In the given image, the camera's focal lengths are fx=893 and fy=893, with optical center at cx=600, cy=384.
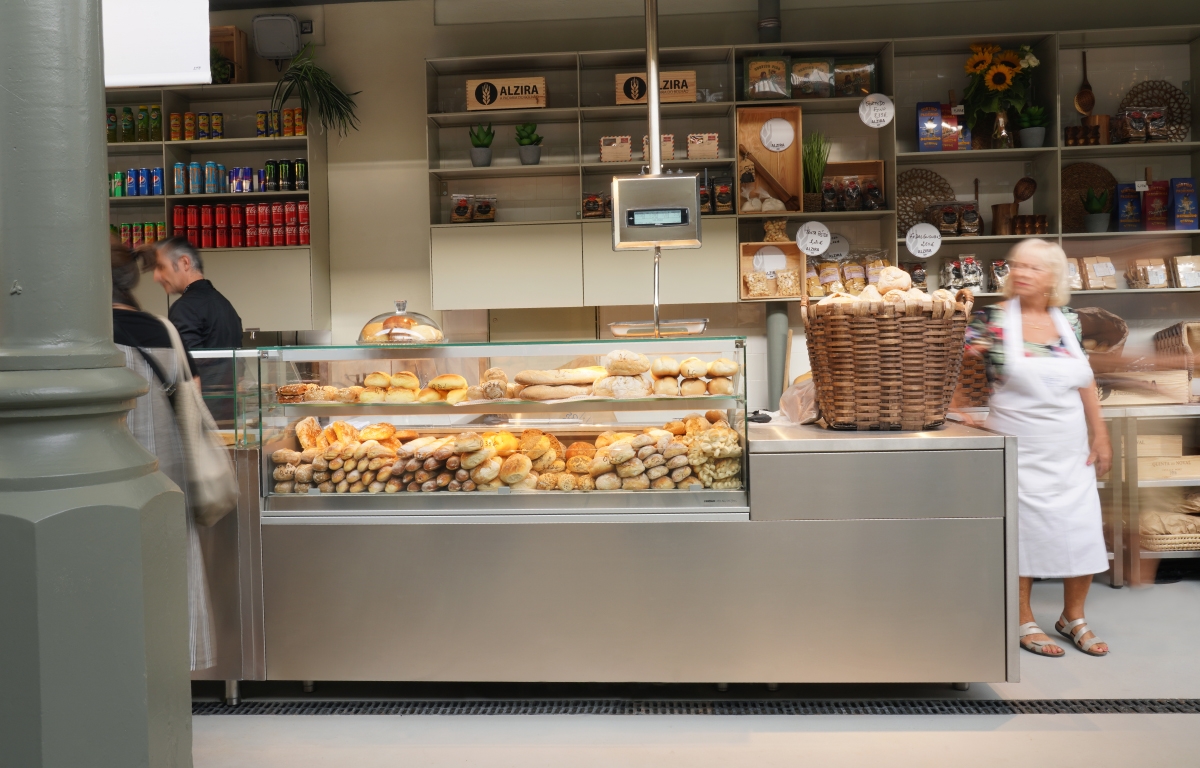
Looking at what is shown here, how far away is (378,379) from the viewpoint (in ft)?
8.58

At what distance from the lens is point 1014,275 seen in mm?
2904

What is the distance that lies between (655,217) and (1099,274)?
2.88 m

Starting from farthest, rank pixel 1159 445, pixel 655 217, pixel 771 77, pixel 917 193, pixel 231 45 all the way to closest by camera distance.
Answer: pixel 231 45 < pixel 917 193 < pixel 771 77 < pixel 1159 445 < pixel 655 217

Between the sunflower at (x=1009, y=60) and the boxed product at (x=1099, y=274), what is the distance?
3.54ft

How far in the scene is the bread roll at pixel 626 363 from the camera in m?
2.50

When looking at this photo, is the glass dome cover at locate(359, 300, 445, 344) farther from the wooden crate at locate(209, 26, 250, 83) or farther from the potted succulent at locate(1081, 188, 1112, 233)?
the potted succulent at locate(1081, 188, 1112, 233)

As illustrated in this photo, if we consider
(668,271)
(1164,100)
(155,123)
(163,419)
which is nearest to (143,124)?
(155,123)

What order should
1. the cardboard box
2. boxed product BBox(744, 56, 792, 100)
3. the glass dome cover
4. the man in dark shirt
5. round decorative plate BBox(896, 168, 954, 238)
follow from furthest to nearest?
round decorative plate BBox(896, 168, 954, 238) < boxed product BBox(744, 56, 792, 100) < the cardboard box < the man in dark shirt < the glass dome cover

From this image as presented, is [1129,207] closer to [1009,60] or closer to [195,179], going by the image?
[1009,60]

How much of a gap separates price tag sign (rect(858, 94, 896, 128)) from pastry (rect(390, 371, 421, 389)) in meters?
A: 3.10

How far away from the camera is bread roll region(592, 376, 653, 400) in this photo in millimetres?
2480

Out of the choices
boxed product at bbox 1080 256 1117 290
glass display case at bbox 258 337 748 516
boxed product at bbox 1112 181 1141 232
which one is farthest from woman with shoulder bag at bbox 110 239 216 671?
boxed product at bbox 1112 181 1141 232

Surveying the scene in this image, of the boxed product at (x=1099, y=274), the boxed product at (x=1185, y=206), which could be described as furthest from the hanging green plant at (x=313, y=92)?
the boxed product at (x=1185, y=206)

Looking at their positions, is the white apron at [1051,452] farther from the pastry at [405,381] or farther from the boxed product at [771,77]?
the boxed product at [771,77]
